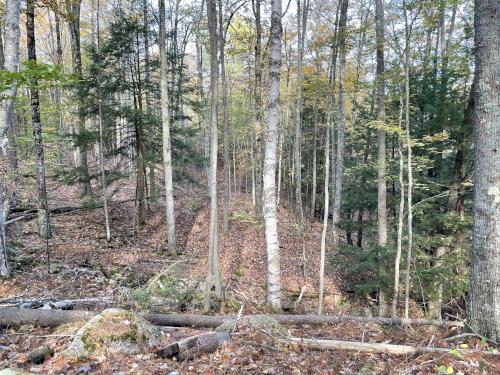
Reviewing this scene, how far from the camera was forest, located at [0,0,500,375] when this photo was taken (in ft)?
13.2

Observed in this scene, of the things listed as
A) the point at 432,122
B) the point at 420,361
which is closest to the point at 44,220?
the point at 420,361

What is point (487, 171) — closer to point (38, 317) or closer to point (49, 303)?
point (38, 317)

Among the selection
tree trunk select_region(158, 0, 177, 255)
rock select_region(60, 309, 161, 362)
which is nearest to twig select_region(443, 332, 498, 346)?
rock select_region(60, 309, 161, 362)

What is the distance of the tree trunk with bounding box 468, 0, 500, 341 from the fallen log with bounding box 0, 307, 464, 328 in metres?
0.87

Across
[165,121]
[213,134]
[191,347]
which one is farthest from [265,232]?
[165,121]

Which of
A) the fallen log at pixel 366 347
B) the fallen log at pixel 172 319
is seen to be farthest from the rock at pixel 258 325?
the fallen log at pixel 366 347

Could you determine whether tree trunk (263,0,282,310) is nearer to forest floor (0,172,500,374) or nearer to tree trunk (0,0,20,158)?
forest floor (0,172,500,374)

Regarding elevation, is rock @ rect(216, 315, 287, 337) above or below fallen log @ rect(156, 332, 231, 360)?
below

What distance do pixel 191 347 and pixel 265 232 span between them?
4.22 m

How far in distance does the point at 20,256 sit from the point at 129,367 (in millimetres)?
6843

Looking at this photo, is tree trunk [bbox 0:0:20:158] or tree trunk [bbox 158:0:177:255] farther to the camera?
tree trunk [bbox 158:0:177:255]

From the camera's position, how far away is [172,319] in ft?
17.2

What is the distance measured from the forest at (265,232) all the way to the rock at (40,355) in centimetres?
8

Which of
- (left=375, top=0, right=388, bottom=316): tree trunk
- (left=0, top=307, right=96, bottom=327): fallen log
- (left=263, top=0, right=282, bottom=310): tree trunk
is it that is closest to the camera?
(left=0, top=307, right=96, bottom=327): fallen log
